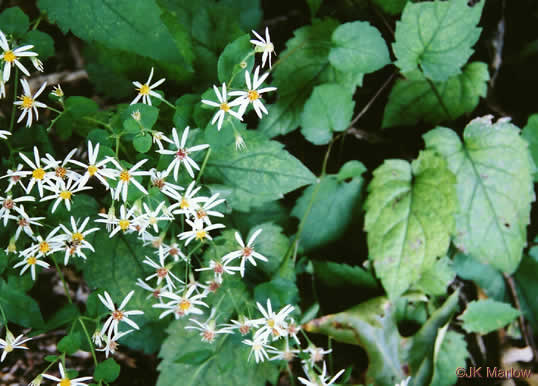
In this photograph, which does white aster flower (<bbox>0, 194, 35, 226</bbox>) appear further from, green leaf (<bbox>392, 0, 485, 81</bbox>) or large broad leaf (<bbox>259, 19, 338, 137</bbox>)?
green leaf (<bbox>392, 0, 485, 81</bbox>)

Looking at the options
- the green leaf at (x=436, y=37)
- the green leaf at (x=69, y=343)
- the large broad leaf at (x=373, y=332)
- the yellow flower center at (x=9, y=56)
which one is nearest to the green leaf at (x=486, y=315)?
the large broad leaf at (x=373, y=332)

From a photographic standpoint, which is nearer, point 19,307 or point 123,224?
point 123,224

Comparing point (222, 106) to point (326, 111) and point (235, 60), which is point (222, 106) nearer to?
point (235, 60)

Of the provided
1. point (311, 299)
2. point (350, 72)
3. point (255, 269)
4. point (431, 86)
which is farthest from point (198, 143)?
point (431, 86)

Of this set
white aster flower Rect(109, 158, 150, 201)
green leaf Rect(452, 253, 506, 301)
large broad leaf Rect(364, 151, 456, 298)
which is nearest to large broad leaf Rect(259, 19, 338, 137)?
large broad leaf Rect(364, 151, 456, 298)

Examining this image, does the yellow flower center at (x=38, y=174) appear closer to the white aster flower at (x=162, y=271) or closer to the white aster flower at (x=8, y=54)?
the white aster flower at (x=8, y=54)

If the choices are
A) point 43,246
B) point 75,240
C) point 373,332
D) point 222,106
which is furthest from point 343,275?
point 43,246

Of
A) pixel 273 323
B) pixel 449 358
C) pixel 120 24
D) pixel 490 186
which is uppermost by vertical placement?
pixel 120 24
